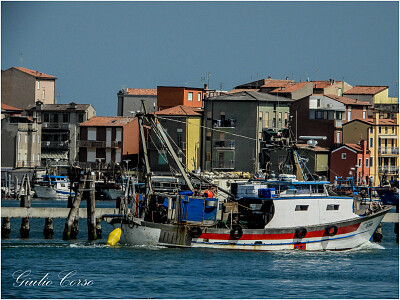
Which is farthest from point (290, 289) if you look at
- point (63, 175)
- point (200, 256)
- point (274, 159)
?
point (63, 175)

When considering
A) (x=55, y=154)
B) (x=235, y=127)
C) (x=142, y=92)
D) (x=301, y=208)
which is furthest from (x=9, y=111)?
(x=301, y=208)

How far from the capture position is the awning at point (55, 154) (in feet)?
425

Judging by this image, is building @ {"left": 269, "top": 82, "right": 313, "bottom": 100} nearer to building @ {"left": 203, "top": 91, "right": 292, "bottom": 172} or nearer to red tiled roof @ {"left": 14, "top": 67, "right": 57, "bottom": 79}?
building @ {"left": 203, "top": 91, "right": 292, "bottom": 172}

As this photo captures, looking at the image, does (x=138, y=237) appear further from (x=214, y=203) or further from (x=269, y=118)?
(x=269, y=118)

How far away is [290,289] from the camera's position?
39.3m

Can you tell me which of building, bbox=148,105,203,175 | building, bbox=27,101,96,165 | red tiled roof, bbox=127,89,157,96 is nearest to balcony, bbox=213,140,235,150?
building, bbox=148,105,203,175

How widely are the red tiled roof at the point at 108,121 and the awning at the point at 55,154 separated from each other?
6474 mm

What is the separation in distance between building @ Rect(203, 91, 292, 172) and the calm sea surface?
58.2 meters

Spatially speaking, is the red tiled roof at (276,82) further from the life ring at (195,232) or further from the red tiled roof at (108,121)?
the life ring at (195,232)

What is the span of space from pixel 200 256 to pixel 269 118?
221ft

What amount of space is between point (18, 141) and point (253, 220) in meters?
77.7

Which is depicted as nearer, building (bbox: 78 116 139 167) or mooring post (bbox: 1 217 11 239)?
mooring post (bbox: 1 217 11 239)

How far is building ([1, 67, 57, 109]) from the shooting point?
13388 cm

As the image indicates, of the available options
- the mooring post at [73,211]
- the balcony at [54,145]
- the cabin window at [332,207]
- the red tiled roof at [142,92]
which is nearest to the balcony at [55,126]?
the balcony at [54,145]
